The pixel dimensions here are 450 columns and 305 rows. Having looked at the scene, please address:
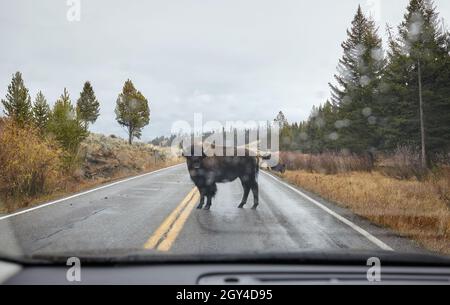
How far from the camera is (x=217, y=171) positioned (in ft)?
29.9

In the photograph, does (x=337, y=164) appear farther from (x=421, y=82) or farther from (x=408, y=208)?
(x=408, y=208)

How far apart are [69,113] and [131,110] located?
91.1 feet

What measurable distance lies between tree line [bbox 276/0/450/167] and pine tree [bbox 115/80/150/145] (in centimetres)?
2675

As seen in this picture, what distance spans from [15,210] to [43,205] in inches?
28.2

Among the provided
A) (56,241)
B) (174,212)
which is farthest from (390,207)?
(56,241)

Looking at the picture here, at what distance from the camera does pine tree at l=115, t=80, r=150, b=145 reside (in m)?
54.0

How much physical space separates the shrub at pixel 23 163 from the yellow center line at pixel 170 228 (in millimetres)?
5806

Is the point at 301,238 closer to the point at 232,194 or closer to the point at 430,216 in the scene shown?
the point at 430,216

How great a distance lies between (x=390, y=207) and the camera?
9.62 metres

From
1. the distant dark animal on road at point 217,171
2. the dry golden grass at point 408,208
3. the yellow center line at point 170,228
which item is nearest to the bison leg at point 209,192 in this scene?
the distant dark animal on road at point 217,171

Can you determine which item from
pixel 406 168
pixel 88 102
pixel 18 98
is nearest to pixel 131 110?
pixel 88 102

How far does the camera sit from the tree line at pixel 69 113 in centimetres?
2520

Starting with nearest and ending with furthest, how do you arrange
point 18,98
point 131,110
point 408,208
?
point 408,208 < point 18,98 < point 131,110

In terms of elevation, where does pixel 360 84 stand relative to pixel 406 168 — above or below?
above
